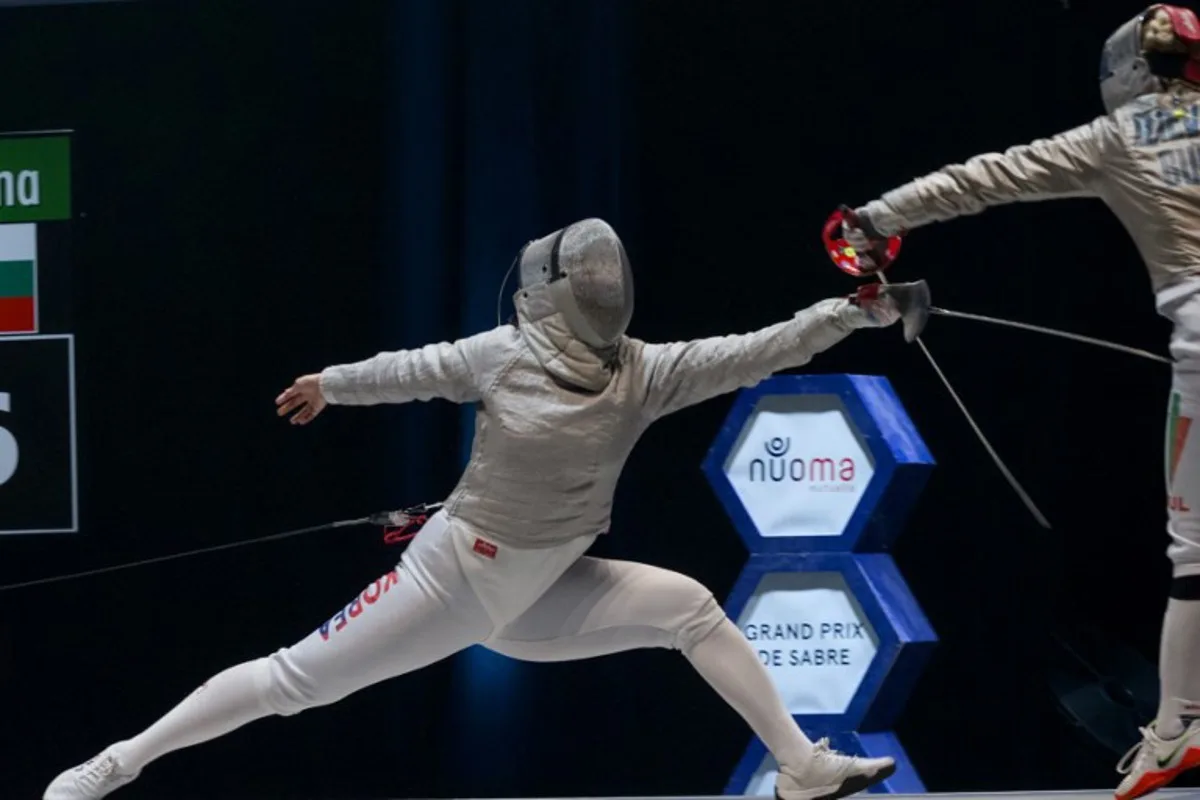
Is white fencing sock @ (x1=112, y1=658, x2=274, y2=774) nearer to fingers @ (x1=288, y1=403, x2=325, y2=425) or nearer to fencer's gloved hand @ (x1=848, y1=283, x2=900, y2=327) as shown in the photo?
fingers @ (x1=288, y1=403, x2=325, y2=425)

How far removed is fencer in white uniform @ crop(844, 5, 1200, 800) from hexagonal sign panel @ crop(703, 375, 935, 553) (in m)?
0.88

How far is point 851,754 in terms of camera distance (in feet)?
10.2

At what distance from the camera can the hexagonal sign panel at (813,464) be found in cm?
312

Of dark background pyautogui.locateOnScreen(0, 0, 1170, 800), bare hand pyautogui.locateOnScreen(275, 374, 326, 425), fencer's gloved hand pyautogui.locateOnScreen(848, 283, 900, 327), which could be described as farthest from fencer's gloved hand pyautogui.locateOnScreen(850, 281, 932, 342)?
dark background pyautogui.locateOnScreen(0, 0, 1170, 800)

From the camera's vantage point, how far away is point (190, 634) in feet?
10.8

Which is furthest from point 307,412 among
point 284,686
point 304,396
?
point 284,686

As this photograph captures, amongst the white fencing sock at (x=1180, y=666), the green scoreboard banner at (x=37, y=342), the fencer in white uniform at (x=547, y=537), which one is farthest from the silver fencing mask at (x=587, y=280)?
the green scoreboard banner at (x=37, y=342)

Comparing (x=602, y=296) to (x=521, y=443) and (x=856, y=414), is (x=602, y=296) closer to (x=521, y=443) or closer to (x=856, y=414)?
(x=521, y=443)

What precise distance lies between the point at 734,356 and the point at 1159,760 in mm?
892

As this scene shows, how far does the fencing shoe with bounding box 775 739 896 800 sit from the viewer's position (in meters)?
2.29

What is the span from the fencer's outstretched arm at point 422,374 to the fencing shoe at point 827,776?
2.59 feet

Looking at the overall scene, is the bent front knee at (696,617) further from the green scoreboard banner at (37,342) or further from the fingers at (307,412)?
the green scoreboard banner at (37,342)

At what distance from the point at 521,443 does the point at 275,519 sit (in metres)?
1.16

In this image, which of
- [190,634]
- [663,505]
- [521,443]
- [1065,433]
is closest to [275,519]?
[190,634]
